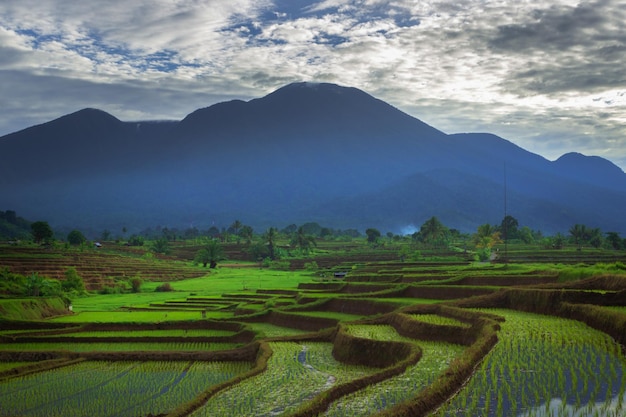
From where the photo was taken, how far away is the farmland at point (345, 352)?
35.7 ft

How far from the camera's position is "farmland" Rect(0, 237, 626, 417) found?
10.9m

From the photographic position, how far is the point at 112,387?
17.2m

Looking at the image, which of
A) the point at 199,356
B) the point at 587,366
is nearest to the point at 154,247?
the point at 199,356

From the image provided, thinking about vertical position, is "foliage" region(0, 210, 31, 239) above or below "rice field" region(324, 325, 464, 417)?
above

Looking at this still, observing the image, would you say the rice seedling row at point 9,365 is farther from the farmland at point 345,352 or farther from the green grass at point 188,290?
the green grass at point 188,290

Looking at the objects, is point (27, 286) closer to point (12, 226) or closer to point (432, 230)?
point (432, 230)

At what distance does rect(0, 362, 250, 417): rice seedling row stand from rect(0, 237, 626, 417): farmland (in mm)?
68

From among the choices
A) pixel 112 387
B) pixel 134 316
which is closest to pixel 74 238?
pixel 134 316

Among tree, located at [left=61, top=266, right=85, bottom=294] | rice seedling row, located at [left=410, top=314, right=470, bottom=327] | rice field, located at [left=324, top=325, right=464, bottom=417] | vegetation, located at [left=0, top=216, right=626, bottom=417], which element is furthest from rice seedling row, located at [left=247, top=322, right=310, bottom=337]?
tree, located at [left=61, top=266, right=85, bottom=294]

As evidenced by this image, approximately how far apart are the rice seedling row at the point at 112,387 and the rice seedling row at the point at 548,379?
25.8 feet

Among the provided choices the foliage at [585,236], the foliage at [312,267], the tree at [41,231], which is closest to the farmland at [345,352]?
the foliage at [312,267]

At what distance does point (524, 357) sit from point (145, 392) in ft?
34.1

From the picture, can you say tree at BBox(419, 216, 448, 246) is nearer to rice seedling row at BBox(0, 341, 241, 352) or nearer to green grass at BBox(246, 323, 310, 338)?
green grass at BBox(246, 323, 310, 338)

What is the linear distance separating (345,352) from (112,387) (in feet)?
23.7
